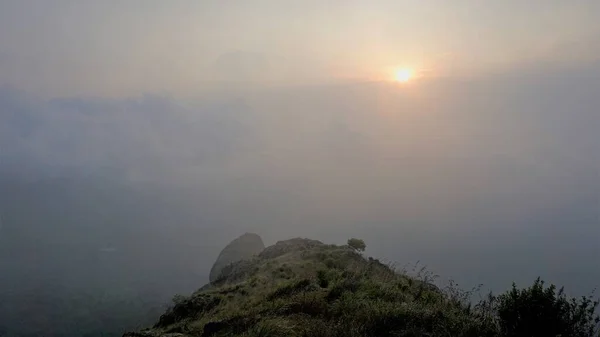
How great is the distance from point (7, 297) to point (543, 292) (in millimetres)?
190070

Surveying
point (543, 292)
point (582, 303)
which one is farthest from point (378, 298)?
point (582, 303)

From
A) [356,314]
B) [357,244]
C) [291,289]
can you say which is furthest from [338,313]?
[357,244]

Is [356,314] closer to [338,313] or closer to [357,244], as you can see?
[338,313]

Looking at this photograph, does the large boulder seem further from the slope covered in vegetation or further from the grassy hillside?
the slope covered in vegetation

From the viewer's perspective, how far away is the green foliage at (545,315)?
9.24 meters

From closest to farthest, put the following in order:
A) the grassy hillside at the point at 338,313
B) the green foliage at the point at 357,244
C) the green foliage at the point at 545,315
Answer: the grassy hillside at the point at 338,313 → the green foliage at the point at 545,315 → the green foliage at the point at 357,244

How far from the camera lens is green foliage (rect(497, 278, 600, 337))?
30.3ft

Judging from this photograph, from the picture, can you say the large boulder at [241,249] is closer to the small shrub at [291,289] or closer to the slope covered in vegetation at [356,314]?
the small shrub at [291,289]

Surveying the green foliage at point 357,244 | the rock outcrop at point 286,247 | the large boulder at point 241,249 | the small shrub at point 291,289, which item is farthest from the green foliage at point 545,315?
the large boulder at point 241,249

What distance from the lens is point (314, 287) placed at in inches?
520

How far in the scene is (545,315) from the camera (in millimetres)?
9414

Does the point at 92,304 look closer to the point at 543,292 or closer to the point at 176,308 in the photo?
the point at 176,308

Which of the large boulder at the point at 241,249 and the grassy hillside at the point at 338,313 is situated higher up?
the large boulder at the point at 241,249

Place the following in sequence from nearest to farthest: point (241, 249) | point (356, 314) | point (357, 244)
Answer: point (356, 314) → point (357, 244) → point (241, 249)
